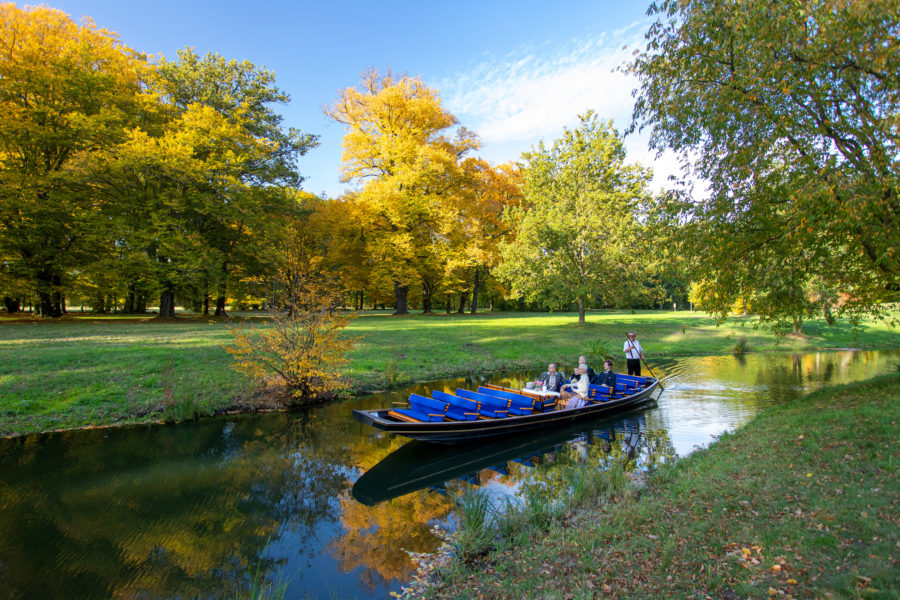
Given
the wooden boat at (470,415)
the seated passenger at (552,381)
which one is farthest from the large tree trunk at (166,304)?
the seated passenger at (552,381)

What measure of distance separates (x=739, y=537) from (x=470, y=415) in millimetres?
5410

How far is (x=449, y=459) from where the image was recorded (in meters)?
8.77

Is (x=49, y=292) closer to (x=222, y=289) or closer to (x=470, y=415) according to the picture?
(x=222, y=289)

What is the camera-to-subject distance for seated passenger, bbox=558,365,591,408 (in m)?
11.0

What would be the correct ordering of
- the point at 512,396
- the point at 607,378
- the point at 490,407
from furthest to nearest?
the point at 607,378
the point at 512,396
the point at 490,407

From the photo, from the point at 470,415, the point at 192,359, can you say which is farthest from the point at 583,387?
the point at 192,359

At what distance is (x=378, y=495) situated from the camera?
23.6 ft

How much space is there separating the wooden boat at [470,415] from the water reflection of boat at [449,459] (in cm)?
29

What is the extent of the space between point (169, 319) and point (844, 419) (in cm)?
3171

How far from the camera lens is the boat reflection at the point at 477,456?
7.59m

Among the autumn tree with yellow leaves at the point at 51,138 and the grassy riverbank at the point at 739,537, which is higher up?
the autumn tree with yellow leaves at the point at 51,138

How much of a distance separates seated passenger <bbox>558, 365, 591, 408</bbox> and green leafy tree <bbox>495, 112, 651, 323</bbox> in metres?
15.5

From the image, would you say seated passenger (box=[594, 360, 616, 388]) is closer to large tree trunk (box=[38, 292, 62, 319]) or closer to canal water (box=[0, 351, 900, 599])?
canal water (box=[0, 351, 900, 599])

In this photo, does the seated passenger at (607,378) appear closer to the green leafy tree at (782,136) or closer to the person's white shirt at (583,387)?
the person's white shirt at (583,387)
